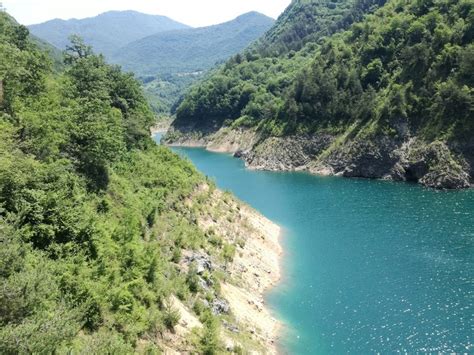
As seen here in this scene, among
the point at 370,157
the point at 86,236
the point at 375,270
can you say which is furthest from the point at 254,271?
the point at 370,157

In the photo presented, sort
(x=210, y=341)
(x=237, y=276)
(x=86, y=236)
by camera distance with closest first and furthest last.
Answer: (x=86, y=236), (x=210, y=341), (x=237, y=276)

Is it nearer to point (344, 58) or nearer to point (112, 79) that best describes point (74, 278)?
point (112, 79)

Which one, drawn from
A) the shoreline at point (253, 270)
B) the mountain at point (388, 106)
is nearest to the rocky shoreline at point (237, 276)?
the shoreline at point (253, 270)

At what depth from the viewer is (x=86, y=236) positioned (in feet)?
97.9

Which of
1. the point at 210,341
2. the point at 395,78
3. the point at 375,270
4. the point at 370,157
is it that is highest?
the point at 395,78

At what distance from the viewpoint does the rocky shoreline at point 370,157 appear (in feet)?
319

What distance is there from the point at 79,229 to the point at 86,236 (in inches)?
31.5

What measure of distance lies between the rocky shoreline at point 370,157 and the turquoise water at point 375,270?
6.90m

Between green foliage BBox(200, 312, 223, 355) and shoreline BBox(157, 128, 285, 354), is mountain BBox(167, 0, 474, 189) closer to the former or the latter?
shoreline BBox(157, 128, 285, 354)

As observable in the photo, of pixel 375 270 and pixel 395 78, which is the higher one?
pixel 395 78

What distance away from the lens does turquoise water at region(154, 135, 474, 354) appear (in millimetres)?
39281

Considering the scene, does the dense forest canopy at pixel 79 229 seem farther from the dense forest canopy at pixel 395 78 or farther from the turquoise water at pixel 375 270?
the dense forest canopy at pixel 395 78

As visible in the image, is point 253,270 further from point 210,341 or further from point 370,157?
point 370,157

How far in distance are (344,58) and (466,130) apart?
179ft
